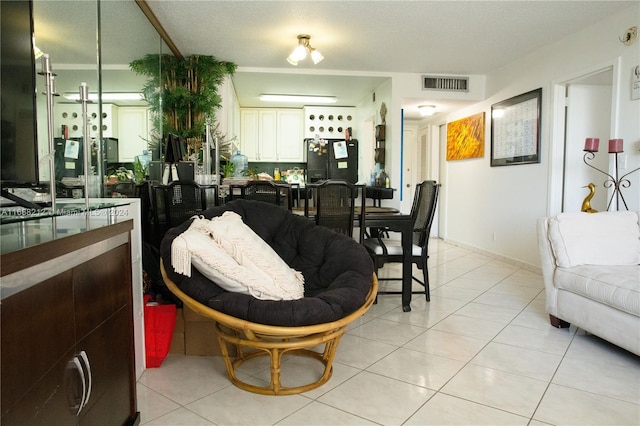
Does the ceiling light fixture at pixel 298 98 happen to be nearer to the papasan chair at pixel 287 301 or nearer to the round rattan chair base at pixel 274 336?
the papasan chair at pixel 287 301

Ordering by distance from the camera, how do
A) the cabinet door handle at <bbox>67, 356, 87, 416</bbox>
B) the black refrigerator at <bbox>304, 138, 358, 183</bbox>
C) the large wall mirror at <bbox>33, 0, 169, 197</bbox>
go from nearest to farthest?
the cabinet door handle at <bbox>67, 356, 87, 416</bbox> → the large wall mirror at <bbox>33, 0, 169, 197</bbox> → the black refrigerator at <bbox>304, 138, 358, 183</bbox>

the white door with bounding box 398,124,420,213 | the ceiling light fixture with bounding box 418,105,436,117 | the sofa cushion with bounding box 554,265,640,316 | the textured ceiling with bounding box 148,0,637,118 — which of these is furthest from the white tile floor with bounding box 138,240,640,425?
the white door with bounding box 398,124,420,213

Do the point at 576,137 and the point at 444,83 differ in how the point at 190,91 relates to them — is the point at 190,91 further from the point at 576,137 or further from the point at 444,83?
the point at 576,137

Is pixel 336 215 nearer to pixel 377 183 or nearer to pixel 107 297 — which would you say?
pixel 107 297

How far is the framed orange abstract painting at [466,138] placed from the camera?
596 centimetres

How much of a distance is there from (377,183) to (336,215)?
2939mm

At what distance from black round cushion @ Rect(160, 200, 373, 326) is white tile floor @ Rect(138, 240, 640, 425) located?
1.47 ft

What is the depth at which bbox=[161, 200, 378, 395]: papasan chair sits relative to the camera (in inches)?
69.7

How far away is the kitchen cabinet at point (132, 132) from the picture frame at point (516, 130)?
4.17m

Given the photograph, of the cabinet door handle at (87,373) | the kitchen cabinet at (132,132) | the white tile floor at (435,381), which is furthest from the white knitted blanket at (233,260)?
the kitchen cabinet at (132,132)

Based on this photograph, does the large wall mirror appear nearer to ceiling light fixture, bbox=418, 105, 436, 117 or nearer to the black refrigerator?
the black refrigerator

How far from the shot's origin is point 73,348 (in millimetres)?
1150

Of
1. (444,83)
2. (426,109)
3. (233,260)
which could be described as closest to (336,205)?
(233,260)

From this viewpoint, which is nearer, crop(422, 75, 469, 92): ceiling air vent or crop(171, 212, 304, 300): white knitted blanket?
crop(171, 212, 304, 300): white knitted blanket
